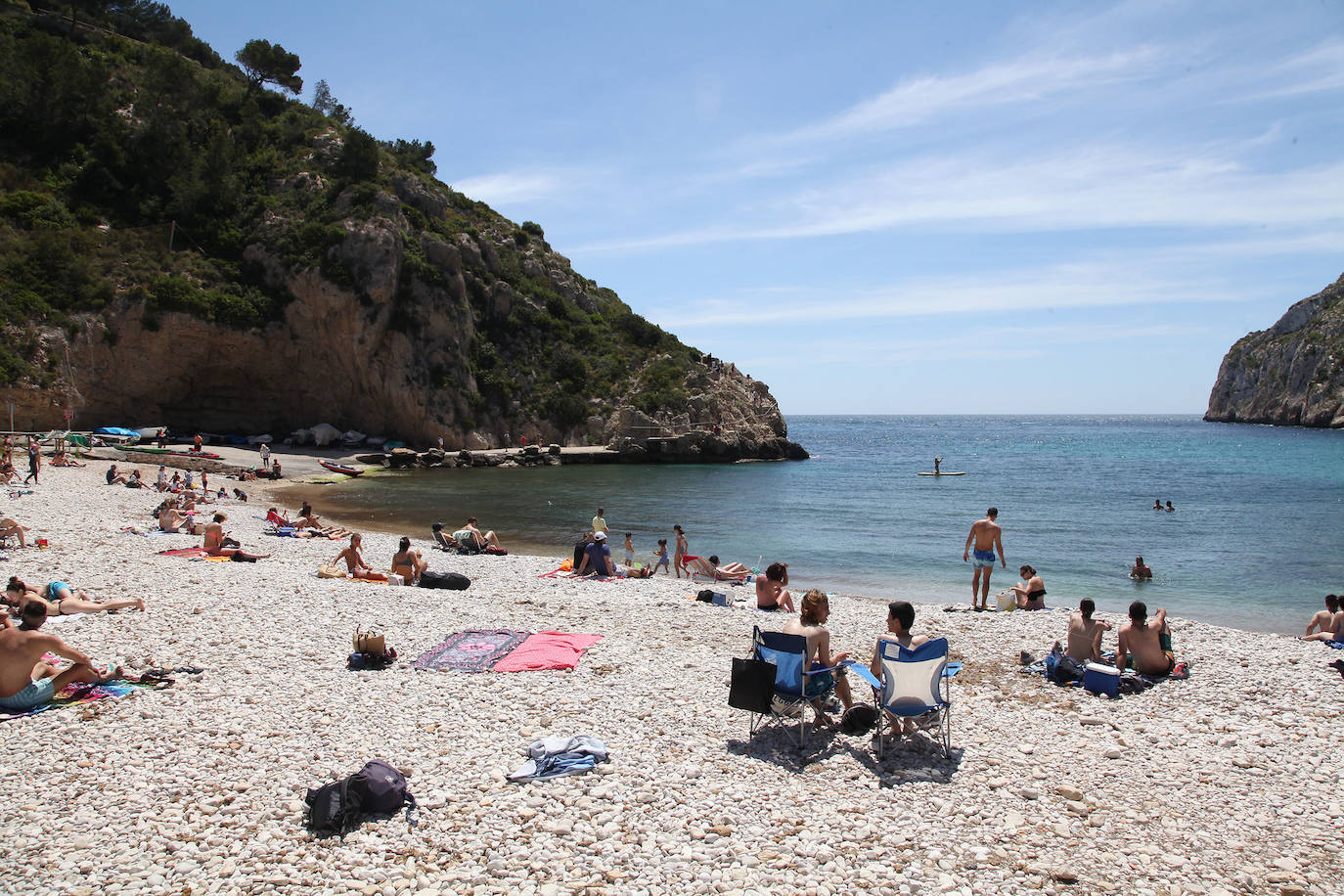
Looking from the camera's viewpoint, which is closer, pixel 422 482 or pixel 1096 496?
pixel 1096 496

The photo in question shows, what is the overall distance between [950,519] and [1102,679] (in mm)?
22779

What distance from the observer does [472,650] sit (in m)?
9.21

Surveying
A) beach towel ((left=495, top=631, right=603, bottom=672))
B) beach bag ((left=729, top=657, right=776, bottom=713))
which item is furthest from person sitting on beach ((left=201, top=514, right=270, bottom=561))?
beach bag ((left=729, top=657, right=776, bottom=713))

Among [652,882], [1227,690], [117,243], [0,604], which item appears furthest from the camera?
[117,243]

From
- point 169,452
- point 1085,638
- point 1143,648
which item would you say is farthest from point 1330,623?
point 169,452

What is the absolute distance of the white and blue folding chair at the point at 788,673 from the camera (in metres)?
6.75

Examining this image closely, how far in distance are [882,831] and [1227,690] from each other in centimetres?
565

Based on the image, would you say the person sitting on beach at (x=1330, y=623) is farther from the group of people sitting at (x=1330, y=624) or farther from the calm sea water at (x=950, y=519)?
the calm sea water at (x=950, y=519)

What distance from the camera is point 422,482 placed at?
41.1m

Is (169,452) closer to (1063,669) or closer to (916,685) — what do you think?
(916,685)

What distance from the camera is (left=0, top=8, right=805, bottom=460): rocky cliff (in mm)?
42438

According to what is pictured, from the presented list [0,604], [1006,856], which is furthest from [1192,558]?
[0,604]

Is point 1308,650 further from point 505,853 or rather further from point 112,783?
point 112,783

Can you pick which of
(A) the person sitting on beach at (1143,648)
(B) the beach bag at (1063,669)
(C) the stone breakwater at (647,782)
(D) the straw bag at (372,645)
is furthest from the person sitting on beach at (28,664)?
(A) the person sitting on beach at (1143,648)
